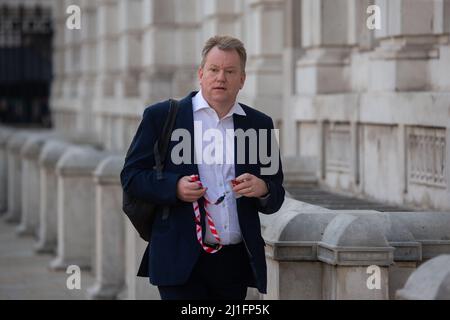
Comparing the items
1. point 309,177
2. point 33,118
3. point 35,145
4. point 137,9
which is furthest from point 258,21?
point 33,118

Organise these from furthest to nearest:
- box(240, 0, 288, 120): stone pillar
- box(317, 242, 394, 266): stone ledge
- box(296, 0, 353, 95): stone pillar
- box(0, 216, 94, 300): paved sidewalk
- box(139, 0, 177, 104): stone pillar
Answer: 1. box(139, 0, 177, 104): stone pillar
2. box(240, 0, 288, 120): stone pillar
3. box(0, 216, 94, 300): paved sidewalk
4. box(296, 0, 353, 95): stone pillar
5. box(317, 242, 394, 266): stone ledge

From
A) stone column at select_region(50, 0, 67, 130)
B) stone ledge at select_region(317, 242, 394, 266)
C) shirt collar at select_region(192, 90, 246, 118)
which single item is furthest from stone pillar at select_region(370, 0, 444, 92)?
stone column at select_region(50, 0, 67, 130)

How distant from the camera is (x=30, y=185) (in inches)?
901

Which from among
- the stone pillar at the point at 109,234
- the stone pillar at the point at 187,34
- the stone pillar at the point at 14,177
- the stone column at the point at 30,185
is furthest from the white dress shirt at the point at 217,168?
the stone pillar at the point at 187,34

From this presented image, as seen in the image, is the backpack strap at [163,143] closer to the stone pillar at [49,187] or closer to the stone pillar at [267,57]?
the stone pillar at [267,57]

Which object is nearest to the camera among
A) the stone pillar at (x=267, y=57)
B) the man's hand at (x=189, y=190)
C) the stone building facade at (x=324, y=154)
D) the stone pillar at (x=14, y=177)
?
the man's hand at (x=189, y=190)

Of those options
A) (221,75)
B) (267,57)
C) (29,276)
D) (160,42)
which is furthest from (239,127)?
(160,42)

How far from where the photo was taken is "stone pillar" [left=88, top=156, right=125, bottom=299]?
1509cm

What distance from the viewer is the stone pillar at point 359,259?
8.38 m

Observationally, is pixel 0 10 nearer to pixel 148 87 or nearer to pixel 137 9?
pixel 137 9

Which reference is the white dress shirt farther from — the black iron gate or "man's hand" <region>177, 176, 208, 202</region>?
the black iron gate

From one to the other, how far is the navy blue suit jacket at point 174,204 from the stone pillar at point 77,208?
1035 centimetres

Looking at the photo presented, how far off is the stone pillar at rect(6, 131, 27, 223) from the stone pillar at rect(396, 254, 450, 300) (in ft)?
60.8

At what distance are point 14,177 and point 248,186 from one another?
18.2m
